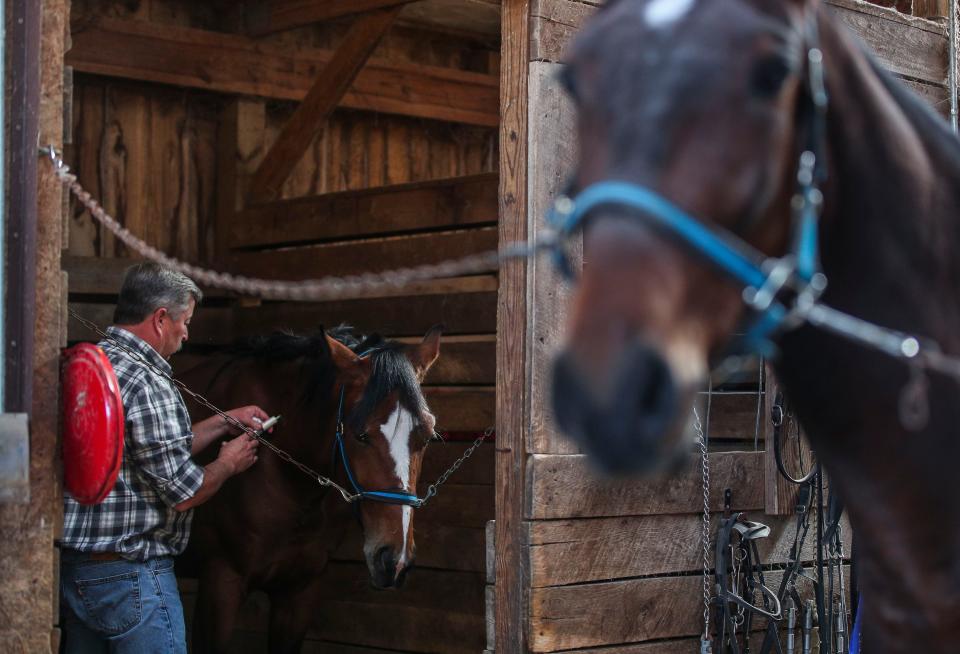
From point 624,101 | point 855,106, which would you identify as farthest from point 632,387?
point 855,106

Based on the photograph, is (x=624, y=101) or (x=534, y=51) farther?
(x=534, y=51)

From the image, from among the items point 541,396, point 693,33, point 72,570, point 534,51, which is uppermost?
point 534,51

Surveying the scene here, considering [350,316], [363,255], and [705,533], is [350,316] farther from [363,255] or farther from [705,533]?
[705,533]

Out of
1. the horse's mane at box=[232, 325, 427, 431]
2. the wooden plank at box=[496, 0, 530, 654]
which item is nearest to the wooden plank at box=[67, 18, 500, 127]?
the horse's mane at box=[232, 325, 427, 431]

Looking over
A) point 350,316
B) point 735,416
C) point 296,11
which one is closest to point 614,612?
point 735,416

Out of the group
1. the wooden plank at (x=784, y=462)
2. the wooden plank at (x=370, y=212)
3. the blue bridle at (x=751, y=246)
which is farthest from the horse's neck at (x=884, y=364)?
the wooden plank at (x=370, y=212)

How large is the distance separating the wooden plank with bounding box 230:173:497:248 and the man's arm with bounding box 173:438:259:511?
1.91 meters

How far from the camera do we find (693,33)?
174 cm

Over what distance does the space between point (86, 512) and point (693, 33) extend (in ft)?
9.18

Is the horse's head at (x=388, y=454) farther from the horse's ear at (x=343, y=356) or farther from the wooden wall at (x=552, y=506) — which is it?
the wooden wall at (x=552, y=506)

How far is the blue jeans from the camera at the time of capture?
12.6 ft

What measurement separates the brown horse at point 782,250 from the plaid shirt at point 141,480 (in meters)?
2.46

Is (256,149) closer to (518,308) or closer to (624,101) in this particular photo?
(518,308)

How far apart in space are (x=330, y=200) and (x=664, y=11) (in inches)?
209
